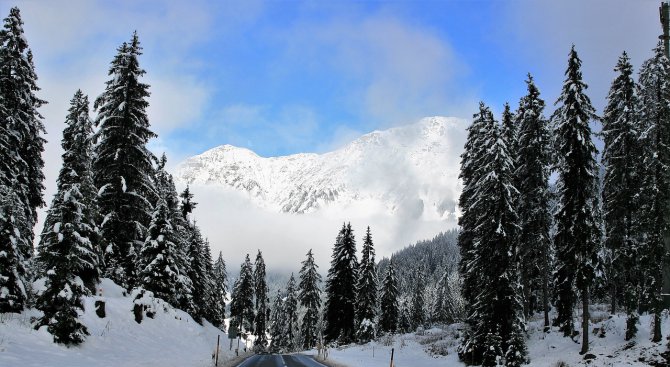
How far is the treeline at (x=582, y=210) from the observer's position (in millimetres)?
24125

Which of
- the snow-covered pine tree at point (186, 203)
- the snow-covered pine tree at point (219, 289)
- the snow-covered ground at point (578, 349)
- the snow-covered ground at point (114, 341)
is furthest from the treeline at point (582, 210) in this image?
the snow-covered pine tree at point (219, 289)

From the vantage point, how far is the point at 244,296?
79.4 metres

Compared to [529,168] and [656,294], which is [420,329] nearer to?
[529,168]

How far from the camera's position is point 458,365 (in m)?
31.3

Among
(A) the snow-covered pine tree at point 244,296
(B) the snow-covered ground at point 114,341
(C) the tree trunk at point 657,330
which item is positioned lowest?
(A) the snow-covered pine tree at point 244,296

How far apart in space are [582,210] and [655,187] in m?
3.81

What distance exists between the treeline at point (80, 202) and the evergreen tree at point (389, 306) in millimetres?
37610

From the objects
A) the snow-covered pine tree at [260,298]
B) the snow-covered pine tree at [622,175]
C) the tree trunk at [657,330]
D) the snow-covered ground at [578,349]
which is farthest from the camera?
the snow-covered pine tree at [260,298]

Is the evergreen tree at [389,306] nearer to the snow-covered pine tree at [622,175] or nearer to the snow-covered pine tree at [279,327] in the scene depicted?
the snow-covered pine tree at [279,327]

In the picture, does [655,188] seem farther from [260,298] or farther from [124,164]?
[260,298]

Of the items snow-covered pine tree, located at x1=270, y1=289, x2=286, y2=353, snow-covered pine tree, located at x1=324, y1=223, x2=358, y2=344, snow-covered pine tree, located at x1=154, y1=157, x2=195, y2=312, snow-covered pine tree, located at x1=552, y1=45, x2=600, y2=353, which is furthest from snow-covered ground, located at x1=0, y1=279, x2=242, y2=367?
snow-covered pine tree, located at x1=270, y1=289, x2=286, y2=353

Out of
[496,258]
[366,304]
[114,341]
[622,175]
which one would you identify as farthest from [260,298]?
[622,175]

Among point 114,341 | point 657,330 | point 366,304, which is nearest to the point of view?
point 114,341

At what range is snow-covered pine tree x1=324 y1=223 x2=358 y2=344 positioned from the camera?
58031 millimetres
